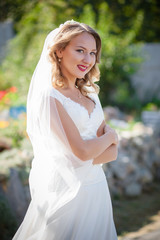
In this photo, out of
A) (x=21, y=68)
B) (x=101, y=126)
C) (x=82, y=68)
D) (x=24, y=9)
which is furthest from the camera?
(x=24, y=9)

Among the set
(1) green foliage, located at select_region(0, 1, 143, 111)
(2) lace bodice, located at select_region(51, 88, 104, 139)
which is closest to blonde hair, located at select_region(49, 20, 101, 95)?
(2) lace bodice, located at select_region(51, 88, 104, 139)

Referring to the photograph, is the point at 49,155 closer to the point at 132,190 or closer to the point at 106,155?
the point at 106,155

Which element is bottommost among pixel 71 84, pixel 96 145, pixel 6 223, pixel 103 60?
pixel 6 223

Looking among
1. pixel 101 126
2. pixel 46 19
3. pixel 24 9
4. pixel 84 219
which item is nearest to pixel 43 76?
pixel 101 126

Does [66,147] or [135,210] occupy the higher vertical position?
[66,147]

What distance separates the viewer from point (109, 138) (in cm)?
203

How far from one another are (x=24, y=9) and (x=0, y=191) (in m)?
11.1

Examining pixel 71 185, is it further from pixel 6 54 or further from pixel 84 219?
pixel 6 54

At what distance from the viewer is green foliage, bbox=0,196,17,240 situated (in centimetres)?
308

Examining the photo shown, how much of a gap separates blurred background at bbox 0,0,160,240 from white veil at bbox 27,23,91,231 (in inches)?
53.7

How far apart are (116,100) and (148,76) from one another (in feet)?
6.35

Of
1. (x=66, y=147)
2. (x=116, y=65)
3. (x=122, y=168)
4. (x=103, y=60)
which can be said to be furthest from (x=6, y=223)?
(x=116, y=65)

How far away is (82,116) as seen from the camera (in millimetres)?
1952

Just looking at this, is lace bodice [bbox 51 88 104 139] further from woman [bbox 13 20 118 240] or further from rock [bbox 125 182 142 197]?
rock [bbox 125 182 142 197]
